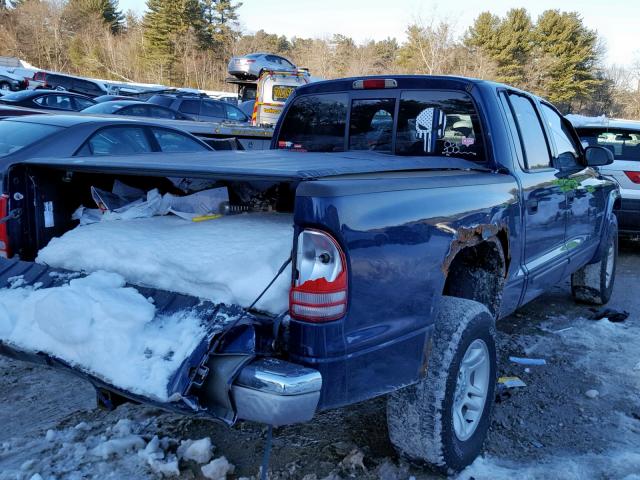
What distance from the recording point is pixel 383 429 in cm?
331

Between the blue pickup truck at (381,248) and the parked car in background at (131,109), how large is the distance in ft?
27.6

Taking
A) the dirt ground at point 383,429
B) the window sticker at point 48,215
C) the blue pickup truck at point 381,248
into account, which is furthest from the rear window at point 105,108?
the window sticker at point 48,215

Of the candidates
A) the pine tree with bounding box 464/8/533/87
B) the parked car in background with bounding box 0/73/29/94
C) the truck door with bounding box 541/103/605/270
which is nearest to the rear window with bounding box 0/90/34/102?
the parked car in background with bounding box 0/73/29/94

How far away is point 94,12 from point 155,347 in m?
62.7

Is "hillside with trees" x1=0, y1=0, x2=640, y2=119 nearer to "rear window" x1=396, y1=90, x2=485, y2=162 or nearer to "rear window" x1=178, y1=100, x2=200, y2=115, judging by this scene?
"rear window" x1=178, y1=100, x2=200, y2=115

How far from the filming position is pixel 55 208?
3332 mm

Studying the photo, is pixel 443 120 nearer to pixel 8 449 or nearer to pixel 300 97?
pixel 300 97

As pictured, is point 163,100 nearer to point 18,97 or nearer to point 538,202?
point 18,97

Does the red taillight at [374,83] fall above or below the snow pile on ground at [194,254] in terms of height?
above

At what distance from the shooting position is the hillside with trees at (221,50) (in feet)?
160

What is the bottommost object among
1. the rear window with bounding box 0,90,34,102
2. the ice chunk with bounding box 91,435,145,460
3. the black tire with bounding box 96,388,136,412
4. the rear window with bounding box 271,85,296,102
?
the ice chunk with bounding box 91,435,145,460

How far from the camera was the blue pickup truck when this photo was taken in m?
2.16

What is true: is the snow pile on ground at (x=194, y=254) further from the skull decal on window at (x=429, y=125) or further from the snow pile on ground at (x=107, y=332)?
the skull decal on window at (x=429, y=125)

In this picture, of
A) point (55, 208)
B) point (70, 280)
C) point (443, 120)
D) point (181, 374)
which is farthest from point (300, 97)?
point (181, 374)
